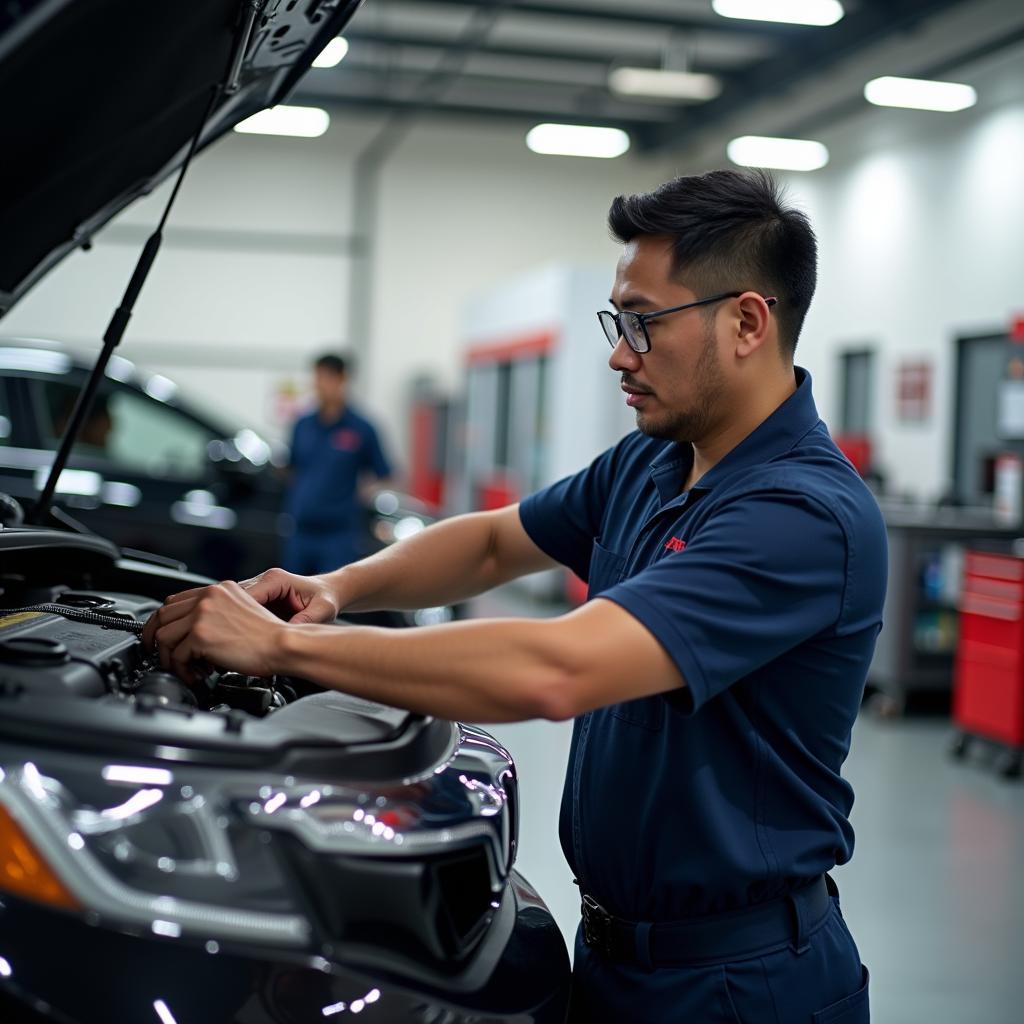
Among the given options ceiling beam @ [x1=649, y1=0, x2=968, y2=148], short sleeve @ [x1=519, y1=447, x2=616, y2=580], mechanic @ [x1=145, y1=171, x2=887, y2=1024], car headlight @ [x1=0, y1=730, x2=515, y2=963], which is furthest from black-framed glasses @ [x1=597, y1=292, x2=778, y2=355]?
ceiling beam @ [x1=649, y1=0, x2=968, y2=148]

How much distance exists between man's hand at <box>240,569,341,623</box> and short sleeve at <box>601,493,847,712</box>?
0.50 metres

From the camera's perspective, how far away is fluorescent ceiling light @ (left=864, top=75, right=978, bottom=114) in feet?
28.3

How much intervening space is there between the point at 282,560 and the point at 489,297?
25.6 feet

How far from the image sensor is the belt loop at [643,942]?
4.73 ft

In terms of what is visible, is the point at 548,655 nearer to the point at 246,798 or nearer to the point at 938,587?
the point at 246,798

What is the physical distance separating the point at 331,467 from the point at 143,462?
1.13 meters

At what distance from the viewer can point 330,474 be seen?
6.29 meters

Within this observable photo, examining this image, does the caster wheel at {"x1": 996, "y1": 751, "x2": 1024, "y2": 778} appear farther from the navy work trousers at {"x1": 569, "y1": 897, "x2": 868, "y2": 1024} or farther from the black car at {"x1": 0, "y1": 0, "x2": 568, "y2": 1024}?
the black car at {"x1": 0, "y1": 0, "x2": 568, "y2": 1024}

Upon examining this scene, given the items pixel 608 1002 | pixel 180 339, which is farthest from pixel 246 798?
pixel 180 339

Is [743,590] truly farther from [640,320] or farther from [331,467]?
[331,467]

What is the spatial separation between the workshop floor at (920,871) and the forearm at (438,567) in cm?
173

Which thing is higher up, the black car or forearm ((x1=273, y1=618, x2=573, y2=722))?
forearm ((x1=273, y1=618, x2=573, y2=722))

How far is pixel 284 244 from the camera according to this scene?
14.7 metres

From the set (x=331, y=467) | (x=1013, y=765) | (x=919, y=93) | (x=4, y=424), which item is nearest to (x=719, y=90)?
(x=919, y=93)
